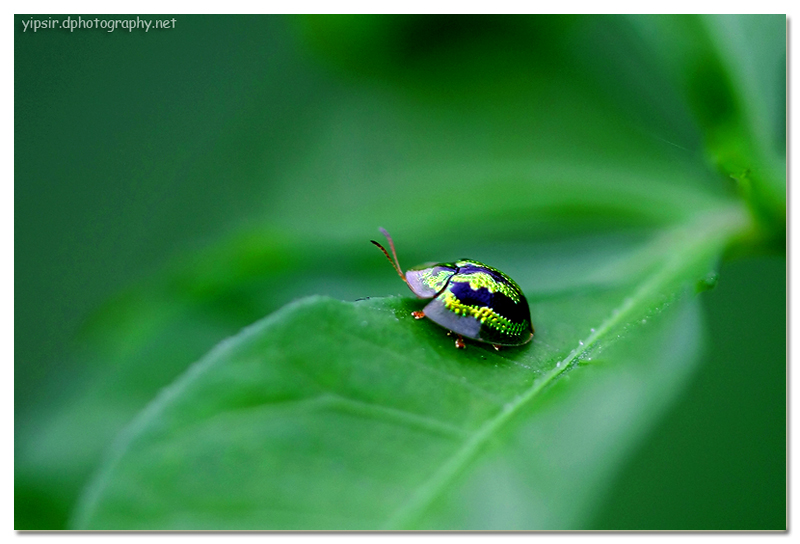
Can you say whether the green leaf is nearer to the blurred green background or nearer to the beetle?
the beetle

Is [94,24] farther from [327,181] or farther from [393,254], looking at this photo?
[393,254]

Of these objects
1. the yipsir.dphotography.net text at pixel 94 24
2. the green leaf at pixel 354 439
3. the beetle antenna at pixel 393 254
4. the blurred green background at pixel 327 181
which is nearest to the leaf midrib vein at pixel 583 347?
the green leaf at pixel 354 439

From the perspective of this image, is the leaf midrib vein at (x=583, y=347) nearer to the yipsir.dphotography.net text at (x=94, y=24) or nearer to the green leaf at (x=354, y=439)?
the green leaf at (x=354, y=439)

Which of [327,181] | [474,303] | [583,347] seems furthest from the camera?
[327,181]

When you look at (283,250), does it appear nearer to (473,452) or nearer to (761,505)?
(473,452)

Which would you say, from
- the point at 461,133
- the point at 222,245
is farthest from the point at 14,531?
the point at 461,133

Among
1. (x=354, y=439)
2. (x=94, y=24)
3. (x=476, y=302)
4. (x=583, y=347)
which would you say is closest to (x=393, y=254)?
(x=476, y=302)

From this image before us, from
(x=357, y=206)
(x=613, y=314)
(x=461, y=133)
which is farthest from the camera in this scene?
(x=461, y=133)
